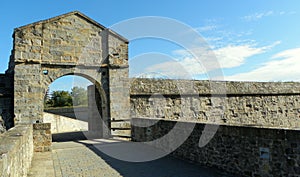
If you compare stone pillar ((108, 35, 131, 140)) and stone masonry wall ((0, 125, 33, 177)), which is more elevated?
stone pillar ((108, 35, 131, 140))

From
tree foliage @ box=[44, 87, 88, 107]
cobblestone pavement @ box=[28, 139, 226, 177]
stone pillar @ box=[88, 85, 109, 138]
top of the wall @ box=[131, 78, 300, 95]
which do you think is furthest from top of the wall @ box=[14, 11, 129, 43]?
tree foliage @ box=[44, 87, 88, 107]

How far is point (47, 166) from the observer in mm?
5832

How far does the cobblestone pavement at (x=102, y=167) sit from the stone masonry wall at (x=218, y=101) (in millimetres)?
4839

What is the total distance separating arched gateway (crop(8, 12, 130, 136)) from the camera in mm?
9195

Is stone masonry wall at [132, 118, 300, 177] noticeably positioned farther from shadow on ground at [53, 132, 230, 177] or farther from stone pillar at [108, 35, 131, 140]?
stone pillar at [108, 35, 131, 140]

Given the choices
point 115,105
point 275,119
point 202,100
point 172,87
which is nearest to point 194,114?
point 202,100

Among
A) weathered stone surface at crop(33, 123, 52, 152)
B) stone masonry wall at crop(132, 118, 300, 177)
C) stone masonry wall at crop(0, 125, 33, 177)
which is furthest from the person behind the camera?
weathered stone surface at crop(33, 123, 52, 152)

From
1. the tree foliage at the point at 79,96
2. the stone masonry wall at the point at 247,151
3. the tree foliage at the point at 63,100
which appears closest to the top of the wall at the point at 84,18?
the stone masonry wall at the point at 247,151

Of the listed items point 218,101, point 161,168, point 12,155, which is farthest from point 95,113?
point 12,155

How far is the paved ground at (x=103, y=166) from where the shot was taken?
512cm

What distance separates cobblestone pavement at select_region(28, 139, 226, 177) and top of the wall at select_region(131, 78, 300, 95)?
5063 millimetres

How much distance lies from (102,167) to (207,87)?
8956 millimetres

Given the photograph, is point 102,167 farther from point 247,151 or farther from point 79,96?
point 79,96

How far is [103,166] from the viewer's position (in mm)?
5812
